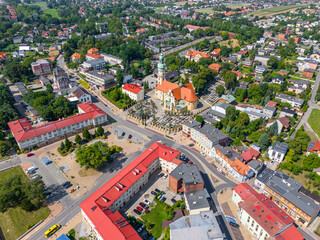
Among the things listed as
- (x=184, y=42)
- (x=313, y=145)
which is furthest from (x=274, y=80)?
(x=184, y=42)

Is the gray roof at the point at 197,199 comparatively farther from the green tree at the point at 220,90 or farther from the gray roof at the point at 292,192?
the green tree at the point at 220,90

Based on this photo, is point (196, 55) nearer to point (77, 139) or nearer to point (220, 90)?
point (220, 90)

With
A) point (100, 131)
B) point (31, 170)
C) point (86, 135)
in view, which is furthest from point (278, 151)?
point (31, 170)

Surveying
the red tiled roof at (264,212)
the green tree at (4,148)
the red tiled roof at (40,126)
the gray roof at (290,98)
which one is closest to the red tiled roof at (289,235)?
the red tiled roof at (264,212)

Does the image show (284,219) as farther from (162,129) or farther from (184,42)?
(184,42)

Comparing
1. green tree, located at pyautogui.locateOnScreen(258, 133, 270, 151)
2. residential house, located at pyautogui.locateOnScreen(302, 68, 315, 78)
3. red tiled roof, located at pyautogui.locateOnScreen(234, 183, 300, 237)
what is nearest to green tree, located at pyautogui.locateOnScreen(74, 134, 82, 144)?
red tiled roof, located at pyautogui.locateOnScreen(234, 183, 300, 237)

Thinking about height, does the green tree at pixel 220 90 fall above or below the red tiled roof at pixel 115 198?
below
